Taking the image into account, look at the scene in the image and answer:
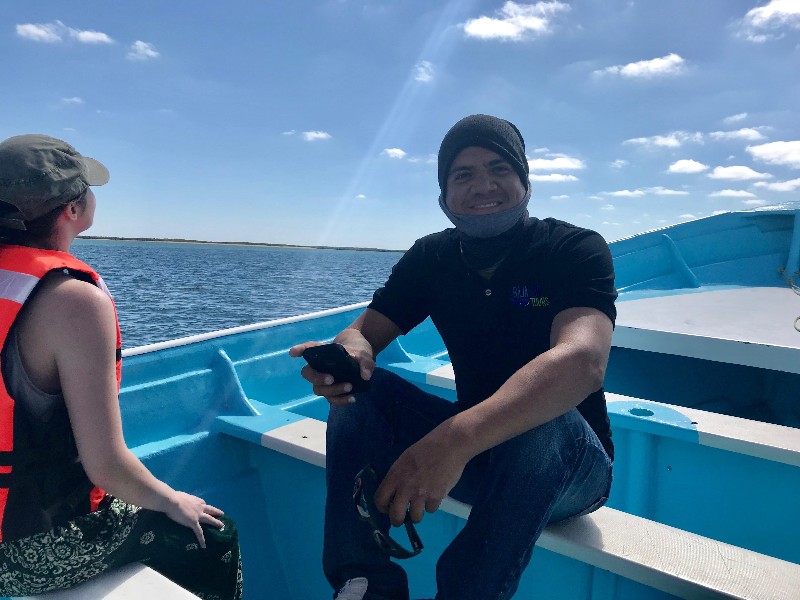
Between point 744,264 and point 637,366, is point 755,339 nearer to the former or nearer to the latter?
point 637,366

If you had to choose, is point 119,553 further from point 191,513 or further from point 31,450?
point 31,450

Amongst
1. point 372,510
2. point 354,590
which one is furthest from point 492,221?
point 354,590

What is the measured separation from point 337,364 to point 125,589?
793mm

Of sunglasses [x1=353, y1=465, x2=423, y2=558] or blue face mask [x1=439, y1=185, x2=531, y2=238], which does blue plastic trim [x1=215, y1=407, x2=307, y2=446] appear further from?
blue face mask [x1=439, y1=185, x2=531, y2=238]

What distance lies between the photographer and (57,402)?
51.1 inches

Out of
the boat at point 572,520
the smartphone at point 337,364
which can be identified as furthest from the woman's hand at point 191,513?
the smartphone at point 337,364

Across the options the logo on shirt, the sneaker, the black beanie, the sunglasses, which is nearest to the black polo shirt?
the logo on shirt

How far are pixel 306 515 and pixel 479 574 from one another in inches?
51.8

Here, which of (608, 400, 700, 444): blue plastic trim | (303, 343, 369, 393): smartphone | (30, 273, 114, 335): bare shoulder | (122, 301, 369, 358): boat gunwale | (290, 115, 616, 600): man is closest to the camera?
(30, 273, 114, 335): bare shoulder

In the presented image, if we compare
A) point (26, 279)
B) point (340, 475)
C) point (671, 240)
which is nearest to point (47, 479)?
point (26, 279)

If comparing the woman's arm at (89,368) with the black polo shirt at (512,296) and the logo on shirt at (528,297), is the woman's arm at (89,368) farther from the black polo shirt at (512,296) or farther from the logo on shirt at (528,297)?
the logo on shirt at (528,297)

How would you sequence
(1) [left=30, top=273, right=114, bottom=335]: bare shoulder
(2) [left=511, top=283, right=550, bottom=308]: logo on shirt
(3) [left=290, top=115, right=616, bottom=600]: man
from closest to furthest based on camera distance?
(1) [left=30, top=273, right=114, bottom=335]: bare shoulder
(3) [left=290, top=115, right=616, bottom=600]: man
(2) [left=511, top=283, right=550, bottom=308]: logo on shirt

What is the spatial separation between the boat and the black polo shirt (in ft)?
1.34

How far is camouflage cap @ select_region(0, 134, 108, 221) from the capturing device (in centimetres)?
130
